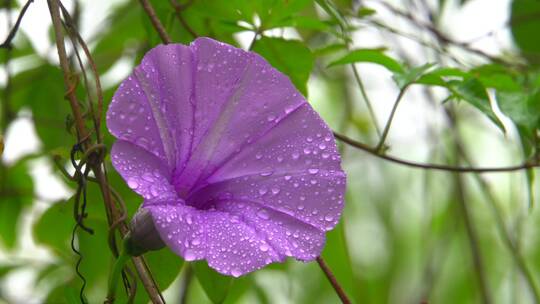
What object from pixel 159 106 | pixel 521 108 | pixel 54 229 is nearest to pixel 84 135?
pixel 159 106

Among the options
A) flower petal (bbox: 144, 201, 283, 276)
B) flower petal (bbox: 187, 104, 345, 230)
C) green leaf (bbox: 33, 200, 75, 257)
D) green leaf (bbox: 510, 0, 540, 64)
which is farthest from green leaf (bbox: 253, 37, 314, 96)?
green leaf (bbox: 510, 0, 540, 64)

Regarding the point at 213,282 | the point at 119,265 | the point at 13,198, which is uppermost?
the point at 119,265

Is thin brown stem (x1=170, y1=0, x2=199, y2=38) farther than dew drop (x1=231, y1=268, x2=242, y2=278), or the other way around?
thin brown stem (x1=170, y1=0, x2=199, y2=38)

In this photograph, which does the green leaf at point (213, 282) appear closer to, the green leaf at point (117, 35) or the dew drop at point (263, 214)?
the dew drop at point (263, 214)

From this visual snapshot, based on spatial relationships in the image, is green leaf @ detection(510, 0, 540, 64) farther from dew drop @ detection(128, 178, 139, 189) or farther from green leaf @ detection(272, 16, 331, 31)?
dew drop @ detection(128, 178, 139, 189)

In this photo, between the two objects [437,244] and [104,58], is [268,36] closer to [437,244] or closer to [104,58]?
[104,58]

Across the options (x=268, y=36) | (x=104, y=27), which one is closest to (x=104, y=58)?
(x=104, y=27)

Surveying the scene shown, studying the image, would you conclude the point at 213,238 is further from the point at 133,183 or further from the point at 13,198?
the point at 13,198
